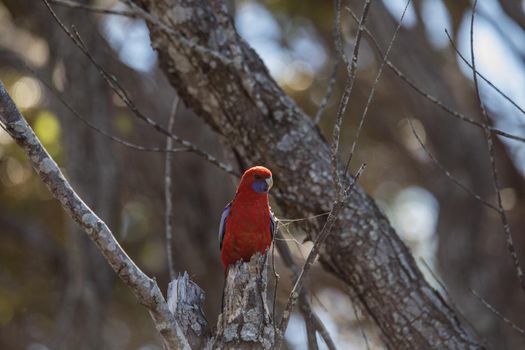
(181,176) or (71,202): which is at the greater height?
(181,176)

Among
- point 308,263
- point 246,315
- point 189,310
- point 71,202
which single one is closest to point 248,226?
point 189,310

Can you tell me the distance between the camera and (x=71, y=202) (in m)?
3.24

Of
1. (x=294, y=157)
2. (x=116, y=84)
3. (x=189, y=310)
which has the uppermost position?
(x=116, y=84)

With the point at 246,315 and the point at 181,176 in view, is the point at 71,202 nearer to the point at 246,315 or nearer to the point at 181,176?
the point at 246,315

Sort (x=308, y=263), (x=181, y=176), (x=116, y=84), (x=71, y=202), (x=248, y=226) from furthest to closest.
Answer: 1. (x=181, y=176)
2. (x=248, y=226)
3. (x=116, y=84)
4. (x=308, y=263)
5. (x=71, y=202)

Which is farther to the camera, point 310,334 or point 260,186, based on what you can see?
point 260,186

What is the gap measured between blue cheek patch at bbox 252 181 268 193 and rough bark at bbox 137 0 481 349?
0.10m

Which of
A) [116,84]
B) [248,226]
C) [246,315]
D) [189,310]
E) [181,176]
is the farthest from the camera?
[181,176]

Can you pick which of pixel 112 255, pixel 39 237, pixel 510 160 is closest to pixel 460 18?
pixel 510 160

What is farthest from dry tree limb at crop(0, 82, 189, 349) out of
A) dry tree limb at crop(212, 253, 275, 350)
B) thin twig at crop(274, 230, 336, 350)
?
thin twig at crop(274, 230, 336, 350)

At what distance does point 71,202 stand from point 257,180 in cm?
179

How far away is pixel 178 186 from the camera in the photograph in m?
9.85

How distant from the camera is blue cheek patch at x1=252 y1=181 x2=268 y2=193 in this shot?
486cm

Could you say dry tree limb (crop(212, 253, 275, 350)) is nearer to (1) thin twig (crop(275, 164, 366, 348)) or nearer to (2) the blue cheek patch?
(1) thin twig (crop(275, 164, 366, 348))
